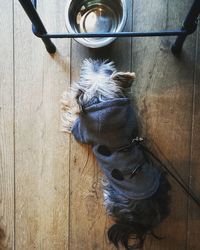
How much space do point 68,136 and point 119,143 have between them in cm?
25

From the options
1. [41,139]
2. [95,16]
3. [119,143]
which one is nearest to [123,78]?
[119,143]

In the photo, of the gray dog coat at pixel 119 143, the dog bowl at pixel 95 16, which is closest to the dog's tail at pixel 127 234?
the gray dog coat at pixel 119 143

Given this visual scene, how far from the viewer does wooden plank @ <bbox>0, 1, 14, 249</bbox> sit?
128cm

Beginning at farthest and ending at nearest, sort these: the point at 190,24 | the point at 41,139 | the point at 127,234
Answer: the point at 41,139 < the point at 127,234 < the point at 190,24

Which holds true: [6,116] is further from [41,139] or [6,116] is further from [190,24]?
[190,24]

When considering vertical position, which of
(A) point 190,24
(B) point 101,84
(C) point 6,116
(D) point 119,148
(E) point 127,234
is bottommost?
(E) point 127,234

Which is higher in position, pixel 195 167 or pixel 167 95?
pixel 167 95

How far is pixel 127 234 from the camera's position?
3.82 feet

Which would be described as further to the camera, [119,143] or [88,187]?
[88,187]

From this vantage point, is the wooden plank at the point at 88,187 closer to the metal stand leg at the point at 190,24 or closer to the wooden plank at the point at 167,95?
the wooden plank at the point at 167,95

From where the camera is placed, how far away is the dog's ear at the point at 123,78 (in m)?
1.06

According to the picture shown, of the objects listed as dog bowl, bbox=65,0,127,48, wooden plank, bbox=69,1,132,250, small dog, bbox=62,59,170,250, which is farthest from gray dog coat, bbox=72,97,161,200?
dog bowl, bbox=65,0,127,48

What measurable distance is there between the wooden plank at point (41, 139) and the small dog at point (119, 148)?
0.49 feet

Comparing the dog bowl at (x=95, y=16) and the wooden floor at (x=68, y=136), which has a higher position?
the dog bowl at (x=95, y=16)
